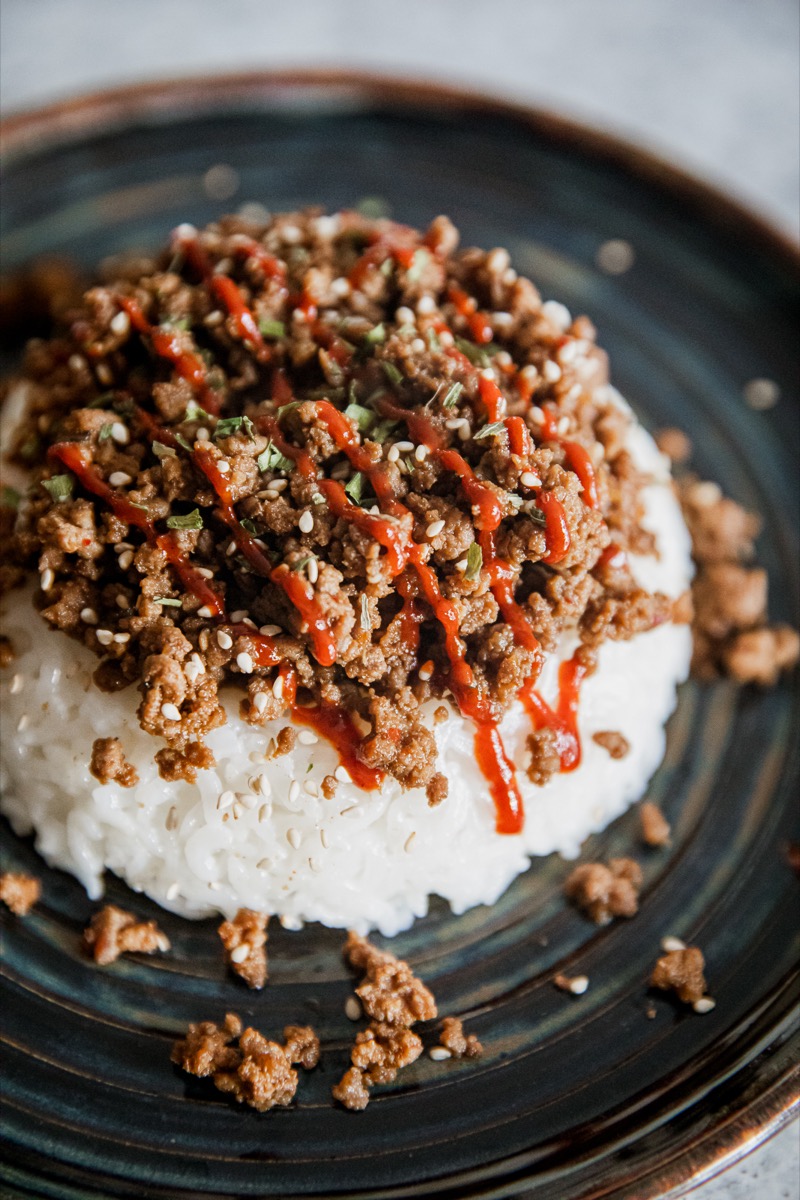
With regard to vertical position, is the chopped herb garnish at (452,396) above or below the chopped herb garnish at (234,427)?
below

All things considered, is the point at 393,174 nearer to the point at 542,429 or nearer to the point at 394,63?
the point at 394,63

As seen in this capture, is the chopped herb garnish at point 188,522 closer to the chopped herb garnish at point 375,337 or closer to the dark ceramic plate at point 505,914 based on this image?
the chopped herb garnish at point 375,337

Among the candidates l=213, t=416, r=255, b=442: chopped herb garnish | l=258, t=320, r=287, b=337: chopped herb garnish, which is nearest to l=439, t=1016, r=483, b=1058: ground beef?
l=213, t=416, r=255, b=442: chopped herb garnish

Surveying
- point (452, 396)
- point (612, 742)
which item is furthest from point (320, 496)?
point (612, 742)

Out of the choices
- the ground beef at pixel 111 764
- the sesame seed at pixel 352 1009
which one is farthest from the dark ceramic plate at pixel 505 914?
the ground beef at pixel 111 764

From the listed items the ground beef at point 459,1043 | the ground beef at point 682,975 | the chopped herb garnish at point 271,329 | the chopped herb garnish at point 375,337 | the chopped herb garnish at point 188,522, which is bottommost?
the ground beef at point 682,975
